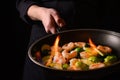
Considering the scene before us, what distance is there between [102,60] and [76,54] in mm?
95

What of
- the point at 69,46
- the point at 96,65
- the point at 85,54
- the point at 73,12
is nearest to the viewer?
the point at 96,65

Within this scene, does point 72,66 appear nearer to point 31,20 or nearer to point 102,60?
point 102,60

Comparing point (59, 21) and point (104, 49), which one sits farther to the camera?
point (59, 21)

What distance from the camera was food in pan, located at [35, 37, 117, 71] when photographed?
2.78ft

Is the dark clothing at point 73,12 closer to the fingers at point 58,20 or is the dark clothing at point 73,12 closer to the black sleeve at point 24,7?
the black sleeve at point 24,7

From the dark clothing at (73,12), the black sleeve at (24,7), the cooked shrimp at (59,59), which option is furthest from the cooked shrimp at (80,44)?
the black sleeve at (24,7)

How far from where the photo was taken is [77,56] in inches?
37.8

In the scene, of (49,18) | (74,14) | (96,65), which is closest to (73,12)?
(74,14)

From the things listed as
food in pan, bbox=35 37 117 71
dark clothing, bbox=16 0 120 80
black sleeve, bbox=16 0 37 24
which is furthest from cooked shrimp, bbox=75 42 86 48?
black sleeve, bbox=16 0 37 24

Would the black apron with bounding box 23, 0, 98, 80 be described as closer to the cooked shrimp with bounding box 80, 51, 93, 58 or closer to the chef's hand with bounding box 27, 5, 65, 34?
the chef's hand with bounding box 27, 5, 65, 34

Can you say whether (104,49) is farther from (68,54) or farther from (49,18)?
(49,18)

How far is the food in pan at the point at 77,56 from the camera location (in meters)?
0.85

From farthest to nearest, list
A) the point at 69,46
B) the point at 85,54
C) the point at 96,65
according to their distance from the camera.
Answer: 1. the point at 69,46
2. the point at 85,54
3. the point at 96,65

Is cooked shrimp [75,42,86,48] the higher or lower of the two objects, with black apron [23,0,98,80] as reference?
lower
